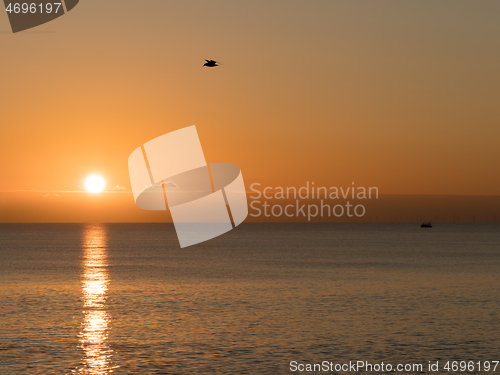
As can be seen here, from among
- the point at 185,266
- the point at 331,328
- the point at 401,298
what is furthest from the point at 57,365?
the point at 185,266

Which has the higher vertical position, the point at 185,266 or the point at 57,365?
the point at 57,365

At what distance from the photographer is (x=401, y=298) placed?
62.7 meters

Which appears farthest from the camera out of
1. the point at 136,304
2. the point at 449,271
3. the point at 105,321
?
the point at 449,271

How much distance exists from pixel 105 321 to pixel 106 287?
90.6 feet

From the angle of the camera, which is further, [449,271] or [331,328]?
[449,271]

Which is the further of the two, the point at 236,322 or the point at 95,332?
the point at 236,322

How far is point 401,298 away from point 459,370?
30.7 meters

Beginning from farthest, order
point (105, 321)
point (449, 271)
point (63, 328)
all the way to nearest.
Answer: point (449, 271) < point (105, 321) < point (63, 328)

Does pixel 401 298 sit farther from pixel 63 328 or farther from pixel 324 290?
pixel 63 328

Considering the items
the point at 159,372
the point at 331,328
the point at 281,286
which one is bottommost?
the point at 281,286

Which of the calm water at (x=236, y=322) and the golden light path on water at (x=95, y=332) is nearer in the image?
the golden light path on water at (x=95, y=332)

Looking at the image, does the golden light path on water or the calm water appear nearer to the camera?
the golden light path on water

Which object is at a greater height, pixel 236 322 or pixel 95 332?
pixel 95 332

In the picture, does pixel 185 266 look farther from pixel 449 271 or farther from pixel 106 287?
pixel 449 271
